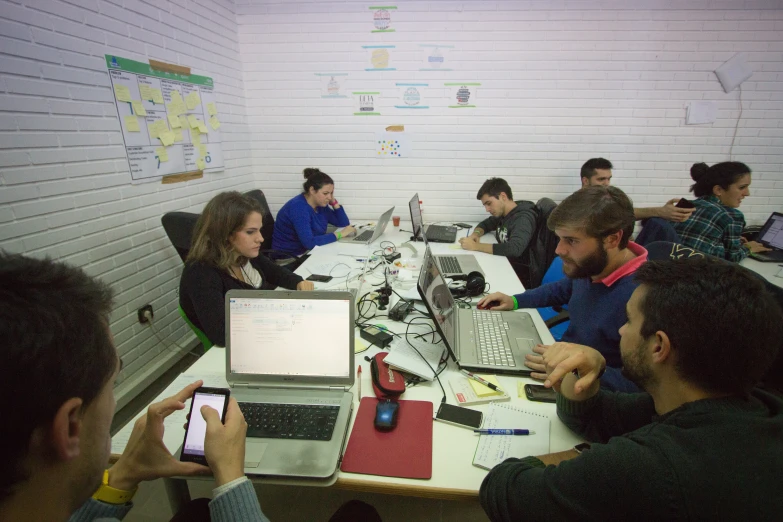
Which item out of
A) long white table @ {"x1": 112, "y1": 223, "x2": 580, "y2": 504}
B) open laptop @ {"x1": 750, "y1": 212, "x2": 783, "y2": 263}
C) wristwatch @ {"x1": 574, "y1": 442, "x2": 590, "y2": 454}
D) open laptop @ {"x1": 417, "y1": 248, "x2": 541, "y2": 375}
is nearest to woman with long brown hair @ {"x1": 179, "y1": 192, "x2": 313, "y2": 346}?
long white table @ {"x1": 112, "y1": 223, "x2": 580, "y2": 504}

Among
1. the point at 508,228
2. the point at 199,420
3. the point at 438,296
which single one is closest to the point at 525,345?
the point at 438,296

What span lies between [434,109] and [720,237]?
8.20 ft

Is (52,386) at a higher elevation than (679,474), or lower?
higher

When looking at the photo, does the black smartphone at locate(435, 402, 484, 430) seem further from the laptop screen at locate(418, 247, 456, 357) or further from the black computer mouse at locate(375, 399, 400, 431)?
the laptop screen at locate(418, 247, 456, 357)

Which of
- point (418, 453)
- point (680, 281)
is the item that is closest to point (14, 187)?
point (418, 453)

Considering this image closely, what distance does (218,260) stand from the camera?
1631mm

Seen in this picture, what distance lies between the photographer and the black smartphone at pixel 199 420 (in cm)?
89

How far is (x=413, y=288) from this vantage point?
198 cm

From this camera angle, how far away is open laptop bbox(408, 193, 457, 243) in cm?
282

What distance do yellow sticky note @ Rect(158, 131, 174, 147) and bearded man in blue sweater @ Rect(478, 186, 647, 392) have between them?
2.54m

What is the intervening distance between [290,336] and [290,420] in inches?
9.8

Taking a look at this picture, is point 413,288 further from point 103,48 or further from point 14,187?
point 103,48

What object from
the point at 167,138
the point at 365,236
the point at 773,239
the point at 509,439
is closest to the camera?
the point at 509,439

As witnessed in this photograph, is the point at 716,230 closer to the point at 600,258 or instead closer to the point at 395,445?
the point at 600,258
